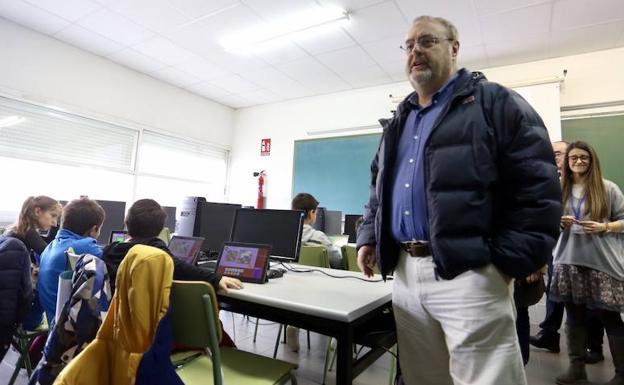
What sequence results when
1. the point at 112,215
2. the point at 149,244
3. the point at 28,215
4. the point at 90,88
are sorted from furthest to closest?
the point at 90,88 → the point at 112,215 → the point at 28,215 → the point at 149,244

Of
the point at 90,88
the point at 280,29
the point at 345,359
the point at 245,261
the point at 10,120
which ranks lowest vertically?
the point at 345,359

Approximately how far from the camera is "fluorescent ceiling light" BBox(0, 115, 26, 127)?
384 centimetres

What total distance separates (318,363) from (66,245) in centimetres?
176

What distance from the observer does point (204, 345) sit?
1168mm

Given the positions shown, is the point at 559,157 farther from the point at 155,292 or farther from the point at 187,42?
the point at 187,42

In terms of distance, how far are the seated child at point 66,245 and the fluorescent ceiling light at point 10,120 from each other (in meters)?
2.90

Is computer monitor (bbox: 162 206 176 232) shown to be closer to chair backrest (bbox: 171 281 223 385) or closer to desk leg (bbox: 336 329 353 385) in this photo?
chair backrest (bbox: 171 281 223 385)

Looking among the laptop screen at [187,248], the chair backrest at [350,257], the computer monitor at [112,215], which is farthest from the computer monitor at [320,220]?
the laptop screen at [187,248]

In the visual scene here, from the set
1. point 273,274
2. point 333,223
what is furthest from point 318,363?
point 333,223

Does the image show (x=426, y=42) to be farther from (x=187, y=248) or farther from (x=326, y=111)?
(x=326, y=111)

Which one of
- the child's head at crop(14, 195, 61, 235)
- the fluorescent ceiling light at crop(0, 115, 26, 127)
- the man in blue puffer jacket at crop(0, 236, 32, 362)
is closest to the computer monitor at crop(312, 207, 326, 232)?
the child's head at crop(14, 195, 61, 235)

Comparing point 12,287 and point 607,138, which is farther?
point 607,138

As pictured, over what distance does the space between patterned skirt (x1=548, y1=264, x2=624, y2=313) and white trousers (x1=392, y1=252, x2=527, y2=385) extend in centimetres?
145

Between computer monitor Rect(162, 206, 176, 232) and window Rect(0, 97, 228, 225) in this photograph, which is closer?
window Rect(0, 97, 228, 225)
